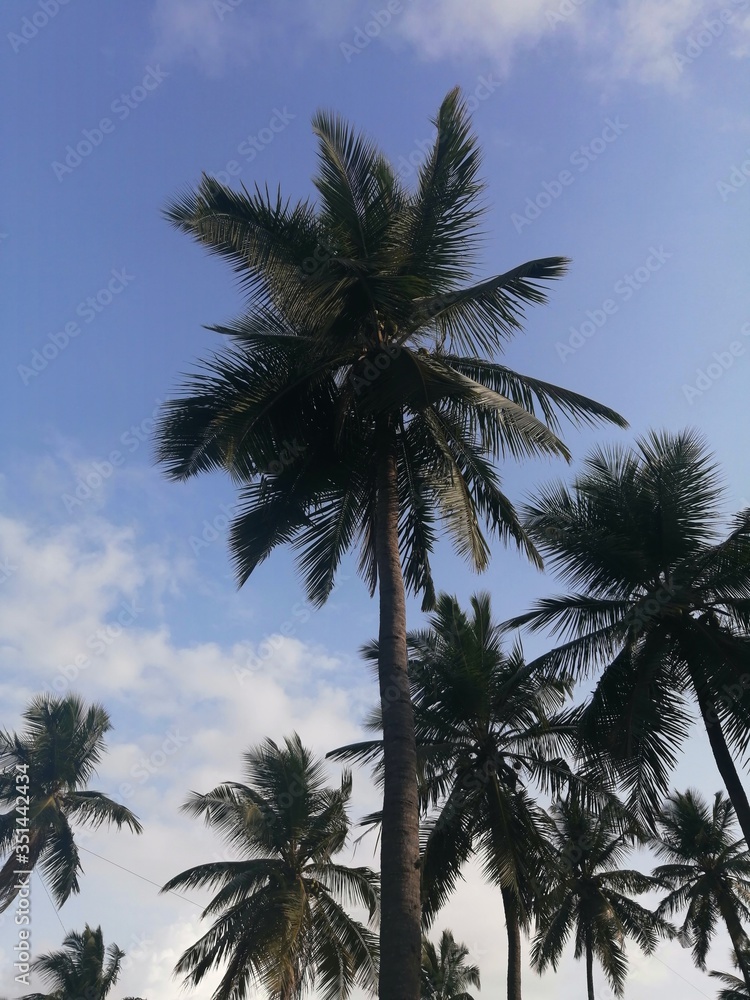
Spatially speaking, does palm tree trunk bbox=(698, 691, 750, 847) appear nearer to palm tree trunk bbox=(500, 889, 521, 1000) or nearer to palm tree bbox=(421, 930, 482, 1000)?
palm tree trunk bbox=(500, 889, 521, 1000)

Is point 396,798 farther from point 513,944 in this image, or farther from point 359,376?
point 513,944

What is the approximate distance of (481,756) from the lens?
1941 cm

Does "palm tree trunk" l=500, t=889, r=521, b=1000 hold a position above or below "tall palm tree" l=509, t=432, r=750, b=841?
below

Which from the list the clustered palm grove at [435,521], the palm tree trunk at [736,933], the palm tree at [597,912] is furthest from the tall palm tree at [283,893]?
the palm tree trunk at [736,933]

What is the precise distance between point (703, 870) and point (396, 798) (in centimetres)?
2900

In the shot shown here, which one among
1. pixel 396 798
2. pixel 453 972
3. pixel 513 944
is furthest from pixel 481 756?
pixel 453 972

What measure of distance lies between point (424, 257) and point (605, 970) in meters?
26.1

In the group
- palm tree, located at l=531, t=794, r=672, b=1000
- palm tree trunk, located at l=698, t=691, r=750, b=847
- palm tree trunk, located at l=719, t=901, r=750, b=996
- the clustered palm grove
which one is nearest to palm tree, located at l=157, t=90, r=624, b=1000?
the clustered palm grove

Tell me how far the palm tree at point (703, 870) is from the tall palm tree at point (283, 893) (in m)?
14.6

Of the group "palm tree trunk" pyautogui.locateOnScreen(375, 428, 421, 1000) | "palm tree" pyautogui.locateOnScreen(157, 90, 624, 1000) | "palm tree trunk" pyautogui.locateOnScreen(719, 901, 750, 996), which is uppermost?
"palm tree" pyautogui.locateOnScreen(157, 90, 624, 1000)

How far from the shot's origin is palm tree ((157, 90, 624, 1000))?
1131 centimetres

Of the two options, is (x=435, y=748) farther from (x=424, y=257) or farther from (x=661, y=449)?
(x=424, y=257)

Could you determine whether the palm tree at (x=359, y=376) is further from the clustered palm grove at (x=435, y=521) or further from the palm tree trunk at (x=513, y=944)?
the palm tree trunk at (x=513, y=944)

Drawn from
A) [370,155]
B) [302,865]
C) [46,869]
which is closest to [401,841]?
[370,155]
